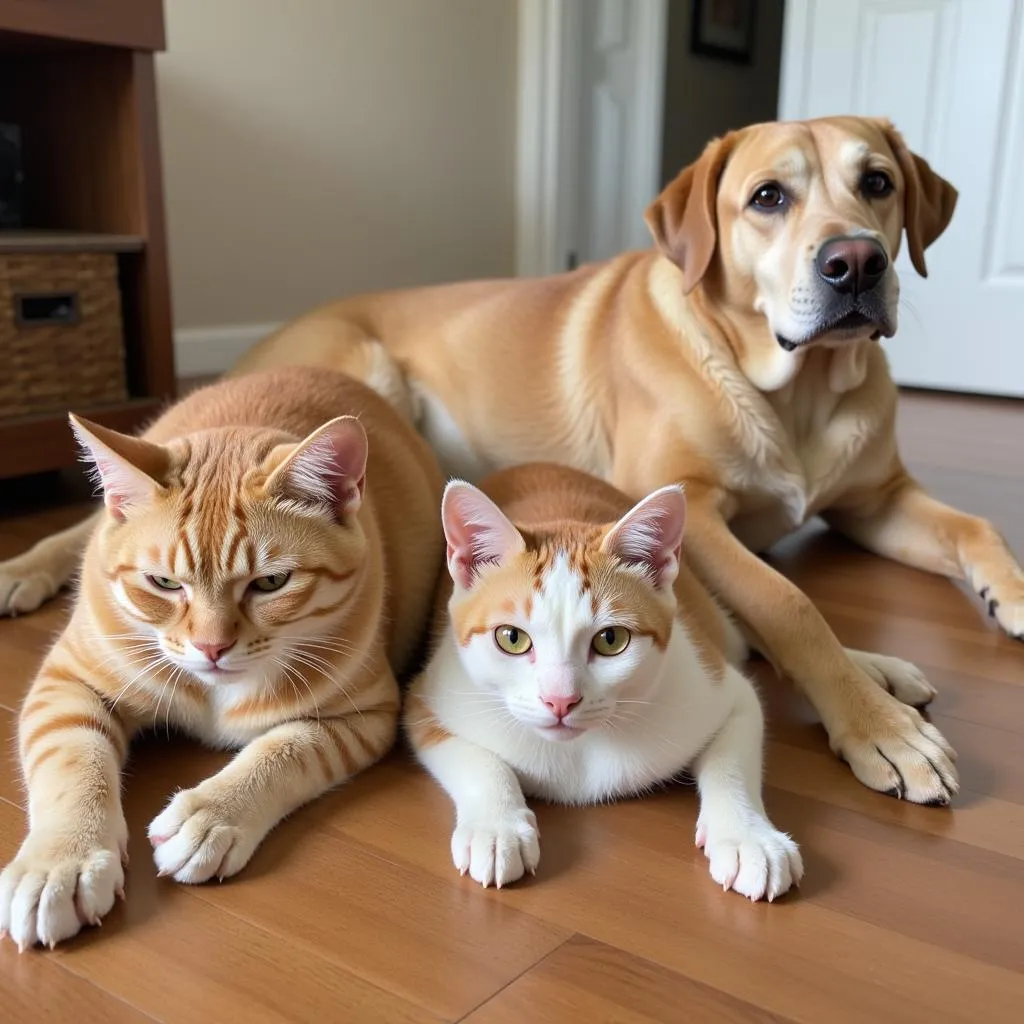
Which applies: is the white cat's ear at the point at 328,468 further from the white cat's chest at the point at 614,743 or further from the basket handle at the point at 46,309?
the basket handle at the point at 46,309

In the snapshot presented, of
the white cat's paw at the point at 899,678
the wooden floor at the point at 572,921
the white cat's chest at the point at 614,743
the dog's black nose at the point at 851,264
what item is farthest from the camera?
the dog's black nose at the point at 851,264

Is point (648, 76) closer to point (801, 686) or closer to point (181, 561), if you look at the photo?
point (801, 686)

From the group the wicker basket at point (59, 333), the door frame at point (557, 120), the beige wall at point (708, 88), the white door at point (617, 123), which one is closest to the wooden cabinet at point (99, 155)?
the wicker basket at point (59, 333)

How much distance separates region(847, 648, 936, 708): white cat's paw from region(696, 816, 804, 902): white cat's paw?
16.0 inches

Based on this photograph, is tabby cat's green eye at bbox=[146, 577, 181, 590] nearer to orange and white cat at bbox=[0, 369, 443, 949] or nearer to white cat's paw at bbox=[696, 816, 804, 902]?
orange and white cat at bbox=[0, 369, 443, 949]

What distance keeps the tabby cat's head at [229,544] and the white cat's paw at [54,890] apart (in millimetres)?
192

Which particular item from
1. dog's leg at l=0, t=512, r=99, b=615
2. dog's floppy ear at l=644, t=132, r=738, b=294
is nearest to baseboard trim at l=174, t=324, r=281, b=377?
dog's leg at l=0, t=512, r=99, b=615

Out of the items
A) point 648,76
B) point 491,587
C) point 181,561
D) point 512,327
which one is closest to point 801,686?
point 491,587

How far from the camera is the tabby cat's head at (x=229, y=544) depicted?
3.24 ft

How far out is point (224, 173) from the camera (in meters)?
3.09

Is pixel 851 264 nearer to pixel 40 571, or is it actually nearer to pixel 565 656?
pixel 565 656

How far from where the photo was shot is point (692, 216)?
65.9 inches

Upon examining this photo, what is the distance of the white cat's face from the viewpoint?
3.16ft

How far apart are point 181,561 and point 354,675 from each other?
0.80ft
